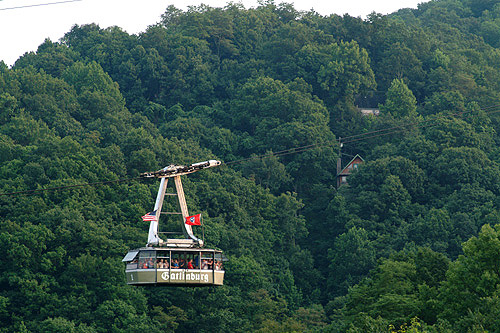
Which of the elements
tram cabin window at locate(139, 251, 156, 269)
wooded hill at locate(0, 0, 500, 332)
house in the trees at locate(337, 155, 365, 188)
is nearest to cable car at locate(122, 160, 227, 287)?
tram cabin window at locate(139, 251, 156, 269)

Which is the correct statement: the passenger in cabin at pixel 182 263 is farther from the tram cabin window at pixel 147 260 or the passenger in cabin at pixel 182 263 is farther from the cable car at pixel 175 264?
the tram cabin window at pixel 147 260

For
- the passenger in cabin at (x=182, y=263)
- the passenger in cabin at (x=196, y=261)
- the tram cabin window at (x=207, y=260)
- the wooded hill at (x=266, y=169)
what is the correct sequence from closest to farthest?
the passenger in cabin at (x=182, y=263), the passenger in cabin at (x=196, y=261), the tram cabin window at (x=207, y=260), the wooded hill at (x=266, y=169)

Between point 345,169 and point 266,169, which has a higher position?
point 266,169

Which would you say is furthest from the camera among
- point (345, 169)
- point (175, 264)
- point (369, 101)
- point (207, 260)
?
point (369, 101)

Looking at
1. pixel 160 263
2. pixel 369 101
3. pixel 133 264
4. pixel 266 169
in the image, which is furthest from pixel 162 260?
pixel 369 101

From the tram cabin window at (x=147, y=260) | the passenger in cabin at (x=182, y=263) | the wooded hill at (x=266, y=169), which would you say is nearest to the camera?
the tram cabin window at (x=147, y=260)

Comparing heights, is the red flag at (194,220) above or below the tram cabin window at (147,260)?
above

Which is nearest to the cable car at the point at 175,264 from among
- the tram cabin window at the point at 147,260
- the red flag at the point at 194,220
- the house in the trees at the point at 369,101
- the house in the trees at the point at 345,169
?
the tram cabin window at the point at 147,260

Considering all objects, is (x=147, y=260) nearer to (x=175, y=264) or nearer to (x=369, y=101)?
(x=175, y=264)
